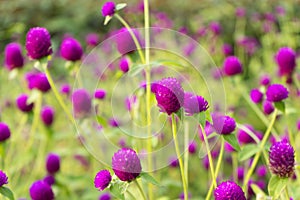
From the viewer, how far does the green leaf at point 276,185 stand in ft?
3.16

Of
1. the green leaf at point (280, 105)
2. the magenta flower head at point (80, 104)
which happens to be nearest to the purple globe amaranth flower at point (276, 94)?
the green leaf at point (280, 105)

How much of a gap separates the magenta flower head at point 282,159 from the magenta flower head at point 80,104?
0.80 m

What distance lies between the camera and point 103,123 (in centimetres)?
145

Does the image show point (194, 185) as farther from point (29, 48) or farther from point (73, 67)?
point (29, 48)

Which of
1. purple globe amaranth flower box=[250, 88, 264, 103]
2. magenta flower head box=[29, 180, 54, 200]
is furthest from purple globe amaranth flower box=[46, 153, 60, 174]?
purple globe amaranth flower box=[250, 88, 264, 103]

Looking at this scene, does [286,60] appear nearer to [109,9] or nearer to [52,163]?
[109,9]

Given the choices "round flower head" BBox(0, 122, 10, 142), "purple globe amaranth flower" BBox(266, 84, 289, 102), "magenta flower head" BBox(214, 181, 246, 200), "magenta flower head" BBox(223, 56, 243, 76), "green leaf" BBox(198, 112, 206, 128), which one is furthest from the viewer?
"magenta flower head" BBox(223, 56, 243, 76)

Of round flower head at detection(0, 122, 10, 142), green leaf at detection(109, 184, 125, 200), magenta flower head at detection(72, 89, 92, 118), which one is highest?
green leaf at detection(109, 184, 125, 200)

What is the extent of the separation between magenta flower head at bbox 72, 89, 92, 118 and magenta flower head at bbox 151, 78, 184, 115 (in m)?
0.72

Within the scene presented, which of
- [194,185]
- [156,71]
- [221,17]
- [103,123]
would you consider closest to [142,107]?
[103,123]

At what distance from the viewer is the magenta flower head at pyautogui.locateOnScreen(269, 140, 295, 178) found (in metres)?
0.97

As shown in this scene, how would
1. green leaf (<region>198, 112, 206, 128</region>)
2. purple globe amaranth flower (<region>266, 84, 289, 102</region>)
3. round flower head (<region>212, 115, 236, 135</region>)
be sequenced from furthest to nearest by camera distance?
purple globe amaranth flower (<region>266, 84, 289, 102</region>)
round flower head (<region>212, 115, 236, 135</region>)
green leaf (<region>198, 112, 206, 128</region>)

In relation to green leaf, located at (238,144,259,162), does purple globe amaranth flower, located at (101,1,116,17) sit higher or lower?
higher

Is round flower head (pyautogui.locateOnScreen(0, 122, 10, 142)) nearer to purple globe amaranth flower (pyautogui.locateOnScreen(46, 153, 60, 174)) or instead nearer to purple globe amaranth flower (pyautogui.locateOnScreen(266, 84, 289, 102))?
Answer: purple globe amaranth flower (pyautogui.locateOnScreen(46, 153, 60, 174))
